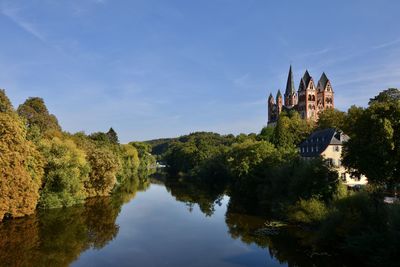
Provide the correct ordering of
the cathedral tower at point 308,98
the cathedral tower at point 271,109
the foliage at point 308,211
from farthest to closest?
1. the cathedral tower at point 271,109
2. the cathedral tower at point 308,98
3. the foliage at point 308,211

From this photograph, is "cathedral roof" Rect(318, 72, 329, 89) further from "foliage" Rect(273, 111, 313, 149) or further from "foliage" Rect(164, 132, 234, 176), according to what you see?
"foliage" Rect(273, 111, 313, 149)

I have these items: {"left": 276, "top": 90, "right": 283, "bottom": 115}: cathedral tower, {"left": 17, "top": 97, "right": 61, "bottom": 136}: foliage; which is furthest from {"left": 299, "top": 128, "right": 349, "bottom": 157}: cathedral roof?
{"left": 276, "top": 90, "right": 283, "bottom": 115}: cathedral tower

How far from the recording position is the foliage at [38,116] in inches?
2689

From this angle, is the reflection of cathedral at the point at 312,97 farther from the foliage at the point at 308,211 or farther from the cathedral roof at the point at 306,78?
the foliage at the point at 308,211

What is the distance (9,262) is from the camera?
88.2ft

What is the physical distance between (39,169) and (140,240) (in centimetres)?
1792

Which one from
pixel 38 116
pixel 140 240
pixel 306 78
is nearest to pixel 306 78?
pixel 306 78

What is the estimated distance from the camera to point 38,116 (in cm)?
7412

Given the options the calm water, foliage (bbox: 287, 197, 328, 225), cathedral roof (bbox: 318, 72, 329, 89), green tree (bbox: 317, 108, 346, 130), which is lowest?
the calm water

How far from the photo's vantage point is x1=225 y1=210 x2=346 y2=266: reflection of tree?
27.2 m

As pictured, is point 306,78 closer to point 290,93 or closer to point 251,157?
point 290,93

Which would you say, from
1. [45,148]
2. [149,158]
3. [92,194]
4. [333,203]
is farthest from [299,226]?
[149,158]

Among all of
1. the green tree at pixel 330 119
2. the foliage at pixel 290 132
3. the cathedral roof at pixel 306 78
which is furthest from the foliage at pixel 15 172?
the cathedral roof at pixel 306 78

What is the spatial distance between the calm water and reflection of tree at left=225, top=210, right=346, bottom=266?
67mm
